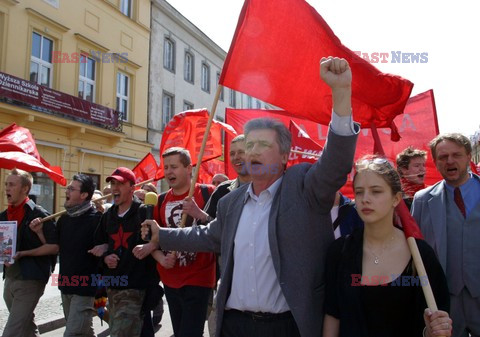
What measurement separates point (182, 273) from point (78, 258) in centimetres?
141

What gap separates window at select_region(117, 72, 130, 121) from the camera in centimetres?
1958

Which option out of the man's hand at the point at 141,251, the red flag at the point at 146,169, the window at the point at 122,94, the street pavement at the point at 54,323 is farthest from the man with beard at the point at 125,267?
the window at the point at 122,94

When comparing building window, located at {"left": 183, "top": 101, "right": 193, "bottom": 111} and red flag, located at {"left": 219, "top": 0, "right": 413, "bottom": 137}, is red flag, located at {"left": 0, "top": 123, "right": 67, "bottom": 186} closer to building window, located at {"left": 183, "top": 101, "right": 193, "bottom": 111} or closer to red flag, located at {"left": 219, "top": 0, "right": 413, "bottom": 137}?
red flag, located at {"left": 219, "top": 0, "right": 413, "bottom": 137}

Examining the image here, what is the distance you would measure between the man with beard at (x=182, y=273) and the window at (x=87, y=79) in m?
14.2

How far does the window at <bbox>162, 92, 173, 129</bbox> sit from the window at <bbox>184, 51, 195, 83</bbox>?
7.64 ft

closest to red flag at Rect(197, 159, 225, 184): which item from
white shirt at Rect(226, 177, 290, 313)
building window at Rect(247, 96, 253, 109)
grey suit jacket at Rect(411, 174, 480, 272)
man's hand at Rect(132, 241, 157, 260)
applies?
man's hand at Rect(132, 241, 157, 260)

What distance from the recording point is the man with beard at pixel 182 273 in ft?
12.6

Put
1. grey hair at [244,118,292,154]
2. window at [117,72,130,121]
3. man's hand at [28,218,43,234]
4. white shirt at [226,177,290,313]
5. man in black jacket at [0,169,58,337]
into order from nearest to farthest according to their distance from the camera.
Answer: white shirt at [226,177,290,313] < grey hair at [244,118,292,154] < man in black jacket at [0,169,58,337] < man's hand at [28,218,43,234] < window at [117,72,130,121]

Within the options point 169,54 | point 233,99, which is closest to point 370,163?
point 169,54

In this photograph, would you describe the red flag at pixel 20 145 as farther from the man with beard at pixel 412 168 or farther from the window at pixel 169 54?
the window at pixel 169 54

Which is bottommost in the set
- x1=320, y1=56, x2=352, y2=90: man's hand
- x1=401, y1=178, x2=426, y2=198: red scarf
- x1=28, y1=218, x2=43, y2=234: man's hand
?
x1=28, y1=218, x2=43, y2=234: man's hand

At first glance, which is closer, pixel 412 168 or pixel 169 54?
pixel 412 168

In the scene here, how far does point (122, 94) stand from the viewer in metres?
19.9

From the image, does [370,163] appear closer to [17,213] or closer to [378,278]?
[378,278]
